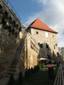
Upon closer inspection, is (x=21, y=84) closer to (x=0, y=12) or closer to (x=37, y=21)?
(x=0, y=12)

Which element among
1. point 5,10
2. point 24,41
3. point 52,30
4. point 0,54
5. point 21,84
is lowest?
point 21,84

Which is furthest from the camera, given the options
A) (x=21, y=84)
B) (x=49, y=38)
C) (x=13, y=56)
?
(x=49, y=38)

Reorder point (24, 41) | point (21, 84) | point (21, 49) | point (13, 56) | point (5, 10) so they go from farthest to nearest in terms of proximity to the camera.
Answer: point (24, 41), point (21, 49), point (13, 56), point (5, 10), point (21, 84)

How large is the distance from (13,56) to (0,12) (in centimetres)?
549

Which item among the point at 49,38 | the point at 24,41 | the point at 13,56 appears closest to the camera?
the point at 13,56

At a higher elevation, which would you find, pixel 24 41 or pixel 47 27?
pixel 47 27

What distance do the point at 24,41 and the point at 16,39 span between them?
2.61 metres

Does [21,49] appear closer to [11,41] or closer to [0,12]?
[11,41]

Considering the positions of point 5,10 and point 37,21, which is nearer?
point 5,10

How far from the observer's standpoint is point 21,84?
637 inches

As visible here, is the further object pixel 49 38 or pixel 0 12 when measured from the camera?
pixel 49 38

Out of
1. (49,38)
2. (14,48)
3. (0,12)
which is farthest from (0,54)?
(49,38)

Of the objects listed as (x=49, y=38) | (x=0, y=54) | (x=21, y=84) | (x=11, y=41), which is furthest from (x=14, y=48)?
(x=49, y=38)

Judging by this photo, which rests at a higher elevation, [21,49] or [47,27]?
[47,27]
